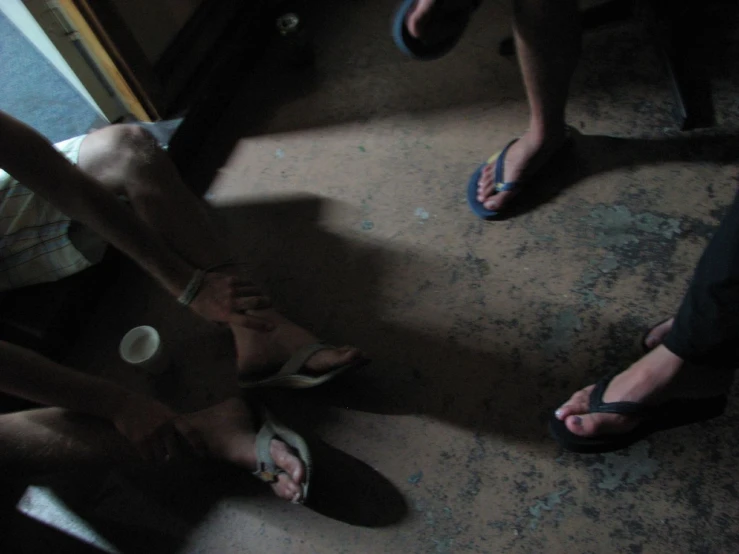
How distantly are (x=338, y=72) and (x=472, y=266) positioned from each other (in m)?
0.90

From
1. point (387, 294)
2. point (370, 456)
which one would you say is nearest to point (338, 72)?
point (387, 294)

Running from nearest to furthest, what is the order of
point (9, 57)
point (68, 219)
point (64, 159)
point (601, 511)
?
1. point (601, 511)
2. point (64, 159)
3. point (68, 219)
4. point (9, 57)

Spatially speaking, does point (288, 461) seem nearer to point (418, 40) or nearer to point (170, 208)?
point (170, 208)

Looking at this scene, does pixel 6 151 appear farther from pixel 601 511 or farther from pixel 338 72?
pixel 601 511

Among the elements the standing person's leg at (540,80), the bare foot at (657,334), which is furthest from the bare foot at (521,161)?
the bare foot at (657,334)

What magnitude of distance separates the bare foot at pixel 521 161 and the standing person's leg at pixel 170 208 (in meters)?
0.56

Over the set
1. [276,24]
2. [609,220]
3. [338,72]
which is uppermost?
[276,24]

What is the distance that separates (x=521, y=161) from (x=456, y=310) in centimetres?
40

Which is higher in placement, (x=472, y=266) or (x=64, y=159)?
(x=64, y=159)

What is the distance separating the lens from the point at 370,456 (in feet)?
3.56

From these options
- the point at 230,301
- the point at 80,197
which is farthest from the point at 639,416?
the point at 80,197

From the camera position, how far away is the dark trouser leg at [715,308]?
64cm

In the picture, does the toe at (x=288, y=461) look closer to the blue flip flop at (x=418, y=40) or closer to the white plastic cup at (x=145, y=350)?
the white plastic cup at (x=145, y=350)

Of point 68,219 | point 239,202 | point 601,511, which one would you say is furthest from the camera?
point 239,202
